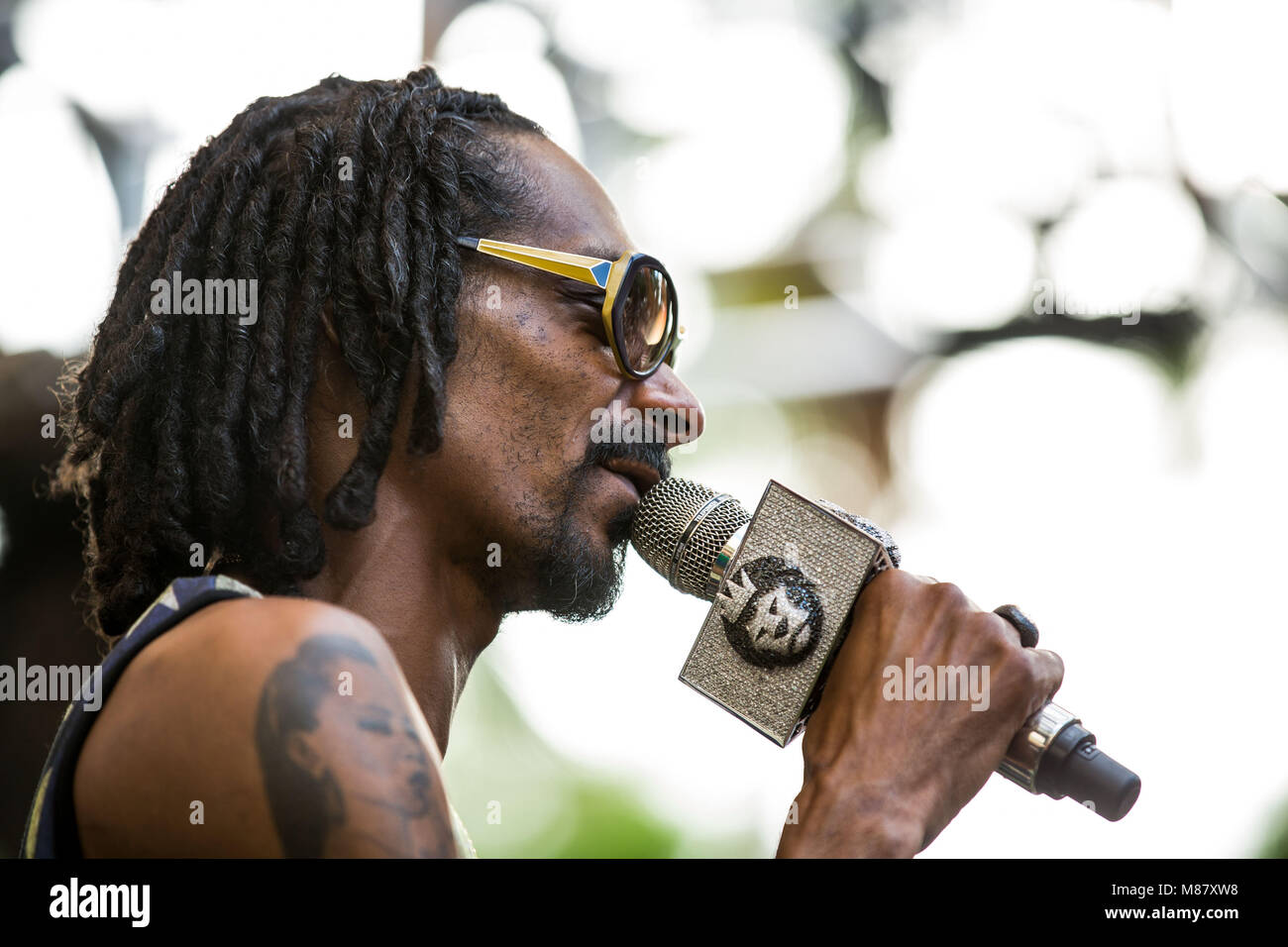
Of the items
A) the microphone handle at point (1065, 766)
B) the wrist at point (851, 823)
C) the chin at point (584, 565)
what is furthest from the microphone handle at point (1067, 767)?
the chin at point (584, 565)

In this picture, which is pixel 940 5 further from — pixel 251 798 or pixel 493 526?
pixel 251 798

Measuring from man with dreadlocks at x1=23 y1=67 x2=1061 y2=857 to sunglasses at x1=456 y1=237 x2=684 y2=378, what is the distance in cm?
1

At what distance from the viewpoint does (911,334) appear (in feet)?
26.1

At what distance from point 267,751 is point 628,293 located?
1.28 metres

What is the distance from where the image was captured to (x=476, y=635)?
247cm

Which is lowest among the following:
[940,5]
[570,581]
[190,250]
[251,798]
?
[251,798]

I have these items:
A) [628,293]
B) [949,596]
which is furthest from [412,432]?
[949,596]

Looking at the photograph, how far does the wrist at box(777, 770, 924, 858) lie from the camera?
6.37 ft

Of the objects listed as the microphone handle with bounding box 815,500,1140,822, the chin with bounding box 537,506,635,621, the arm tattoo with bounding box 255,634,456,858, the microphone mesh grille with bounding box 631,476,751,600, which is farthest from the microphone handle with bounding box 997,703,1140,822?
the arm tattoo with bounding box 255,634,456,858

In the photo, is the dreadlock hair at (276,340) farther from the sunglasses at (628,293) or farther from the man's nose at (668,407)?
the man's nose at (668,407)

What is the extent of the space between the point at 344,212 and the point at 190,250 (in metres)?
0.34

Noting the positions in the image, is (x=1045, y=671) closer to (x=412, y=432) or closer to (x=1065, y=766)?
(x=1065, y=766)

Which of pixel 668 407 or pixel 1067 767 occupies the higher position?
pixel 668 407
